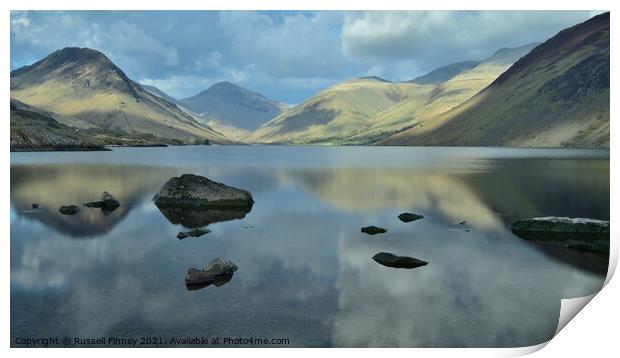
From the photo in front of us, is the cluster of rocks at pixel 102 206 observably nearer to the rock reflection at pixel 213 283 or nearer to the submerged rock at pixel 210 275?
the submerged rock at pixel 210 275

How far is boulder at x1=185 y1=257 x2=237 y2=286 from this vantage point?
18625mm

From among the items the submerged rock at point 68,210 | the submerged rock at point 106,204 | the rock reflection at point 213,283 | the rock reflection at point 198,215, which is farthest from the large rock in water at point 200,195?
the rock reflection at point 213,283

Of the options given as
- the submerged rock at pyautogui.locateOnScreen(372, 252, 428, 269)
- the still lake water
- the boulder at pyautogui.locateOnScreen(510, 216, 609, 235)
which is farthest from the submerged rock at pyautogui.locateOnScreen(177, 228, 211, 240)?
the boulder at pyautogui.locateOnScreen(510, 216, 609, 235)

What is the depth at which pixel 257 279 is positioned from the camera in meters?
19.4

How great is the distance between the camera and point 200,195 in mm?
39438

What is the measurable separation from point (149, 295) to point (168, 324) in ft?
8.96

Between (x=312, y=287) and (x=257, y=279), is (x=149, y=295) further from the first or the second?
(x=312, y=287)

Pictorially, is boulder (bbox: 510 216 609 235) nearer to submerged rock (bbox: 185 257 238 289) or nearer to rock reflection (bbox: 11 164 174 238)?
submerged rock (bbox: 185 257 238 289)

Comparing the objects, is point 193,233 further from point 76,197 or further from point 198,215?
point 76,197

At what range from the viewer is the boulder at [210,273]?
61.1 feet

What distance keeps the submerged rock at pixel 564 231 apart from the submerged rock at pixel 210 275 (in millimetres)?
17670

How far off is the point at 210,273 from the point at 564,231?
838 inches

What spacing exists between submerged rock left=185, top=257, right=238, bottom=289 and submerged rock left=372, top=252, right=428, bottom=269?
6839 millimetres

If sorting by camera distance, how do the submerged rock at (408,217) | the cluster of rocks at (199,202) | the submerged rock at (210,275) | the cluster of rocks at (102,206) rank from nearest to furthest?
the submerged rock at (210,275), the submerged rock at (408,217), the cluster of rocks at (199,202), the cluster of rocks at (102,206)
